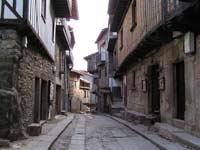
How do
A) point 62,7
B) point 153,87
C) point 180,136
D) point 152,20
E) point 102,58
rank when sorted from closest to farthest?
point 180,136 → point 152,20 → point 153,87 → point 62,7 → point 102,58

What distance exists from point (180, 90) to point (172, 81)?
1.48ft

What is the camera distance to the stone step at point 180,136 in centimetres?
696

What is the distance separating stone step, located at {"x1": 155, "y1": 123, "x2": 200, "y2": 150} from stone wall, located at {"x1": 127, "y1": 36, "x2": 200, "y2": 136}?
23 centimetres

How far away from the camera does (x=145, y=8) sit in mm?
11891

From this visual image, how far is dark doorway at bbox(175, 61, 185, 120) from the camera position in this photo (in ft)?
30.8

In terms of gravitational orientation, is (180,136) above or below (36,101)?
Result: below

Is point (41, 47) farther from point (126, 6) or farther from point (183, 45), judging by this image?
point (126, 6)

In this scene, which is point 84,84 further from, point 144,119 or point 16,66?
point 16,66

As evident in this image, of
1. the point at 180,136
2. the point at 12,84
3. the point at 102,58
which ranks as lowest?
the point at 180,136

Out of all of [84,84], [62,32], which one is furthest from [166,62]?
[84,84]

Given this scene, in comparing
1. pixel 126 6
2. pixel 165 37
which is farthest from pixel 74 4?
pixel 165 37

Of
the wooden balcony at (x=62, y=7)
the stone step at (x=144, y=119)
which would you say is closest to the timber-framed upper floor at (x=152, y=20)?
the stone step at (x=144, y=119)

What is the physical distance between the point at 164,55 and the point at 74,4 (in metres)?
11.1

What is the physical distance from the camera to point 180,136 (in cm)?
776
